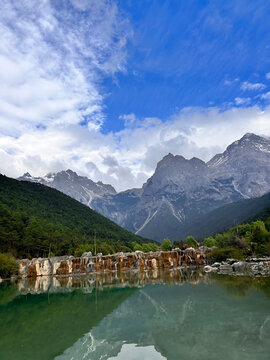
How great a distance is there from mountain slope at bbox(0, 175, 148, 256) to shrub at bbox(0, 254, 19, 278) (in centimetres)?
1173

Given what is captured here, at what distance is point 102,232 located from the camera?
12938 centimetres

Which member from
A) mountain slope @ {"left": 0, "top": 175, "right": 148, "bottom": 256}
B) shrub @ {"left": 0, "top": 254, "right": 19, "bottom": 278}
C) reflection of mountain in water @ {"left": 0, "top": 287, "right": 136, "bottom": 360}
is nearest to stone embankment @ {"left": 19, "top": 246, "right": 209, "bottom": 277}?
shrub @ {"left": 0, "top": 254, "right": 19, "bottom": 278}

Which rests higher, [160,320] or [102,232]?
[102,232]

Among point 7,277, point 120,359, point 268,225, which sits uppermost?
point 268,225

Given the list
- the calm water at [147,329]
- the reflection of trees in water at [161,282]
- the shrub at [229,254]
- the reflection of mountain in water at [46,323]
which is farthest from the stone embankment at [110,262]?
the calm water at [147,329]

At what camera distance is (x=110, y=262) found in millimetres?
75500

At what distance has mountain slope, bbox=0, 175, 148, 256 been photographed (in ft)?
260

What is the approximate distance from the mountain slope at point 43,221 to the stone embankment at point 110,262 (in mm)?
11501

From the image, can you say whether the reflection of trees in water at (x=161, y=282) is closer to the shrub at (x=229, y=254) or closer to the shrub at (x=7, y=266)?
the shrub at (x=7, y=266)

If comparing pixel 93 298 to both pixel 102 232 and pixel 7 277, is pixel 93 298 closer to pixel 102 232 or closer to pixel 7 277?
pixel 7 277

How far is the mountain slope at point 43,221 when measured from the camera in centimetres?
7925

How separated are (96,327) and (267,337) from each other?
31.1 ft

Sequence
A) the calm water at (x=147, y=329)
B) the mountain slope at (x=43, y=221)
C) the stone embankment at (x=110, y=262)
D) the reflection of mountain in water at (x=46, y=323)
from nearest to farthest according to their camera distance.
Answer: the calm water at (x=147, y=329) → the reflection of mountain in water at (x=46, y=323) → the stone embankment at (x=110, y=262) → the mountain slope at (x=43, y=221)

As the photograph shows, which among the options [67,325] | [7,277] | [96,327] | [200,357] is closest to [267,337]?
[200,357]
